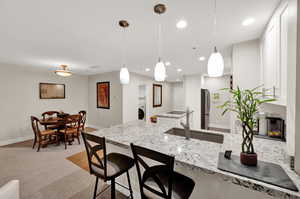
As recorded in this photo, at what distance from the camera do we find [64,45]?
2.38 m

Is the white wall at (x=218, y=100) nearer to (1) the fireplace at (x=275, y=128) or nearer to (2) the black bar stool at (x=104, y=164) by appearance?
(1) the fireplace at (x=275, y=128)

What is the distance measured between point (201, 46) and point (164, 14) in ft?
4.19

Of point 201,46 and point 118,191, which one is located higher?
point 201,46

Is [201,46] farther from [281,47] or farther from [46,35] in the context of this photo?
[46,35]

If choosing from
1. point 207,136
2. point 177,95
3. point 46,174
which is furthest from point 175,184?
point 177,95

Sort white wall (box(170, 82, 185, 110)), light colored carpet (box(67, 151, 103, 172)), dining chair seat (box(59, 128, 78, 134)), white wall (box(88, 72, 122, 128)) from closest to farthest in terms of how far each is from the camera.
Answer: light colored carpet (box(67, 151, 103, 172)) < dining chair seat (box(59, 128, 78, 134)) < white wall (box(88, 72, 122, 128)) < white wall (box(170, 82, 185, 110))

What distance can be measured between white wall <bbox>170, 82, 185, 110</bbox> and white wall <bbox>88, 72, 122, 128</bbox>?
4.48 meters

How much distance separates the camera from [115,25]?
1731mm

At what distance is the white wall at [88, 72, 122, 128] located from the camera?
4902 mm

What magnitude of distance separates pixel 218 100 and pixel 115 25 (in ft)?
18.3

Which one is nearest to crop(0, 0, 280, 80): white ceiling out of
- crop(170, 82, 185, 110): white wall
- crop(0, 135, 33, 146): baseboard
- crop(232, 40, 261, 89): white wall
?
crop(232, 40, 261, 89): white wall

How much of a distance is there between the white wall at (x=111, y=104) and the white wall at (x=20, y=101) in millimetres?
1175

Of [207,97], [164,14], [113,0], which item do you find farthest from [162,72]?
[207,97]

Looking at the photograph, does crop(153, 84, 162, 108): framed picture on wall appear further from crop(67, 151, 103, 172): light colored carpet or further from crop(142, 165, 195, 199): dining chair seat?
crop(142, 165, 195, 199): dining chair seat
